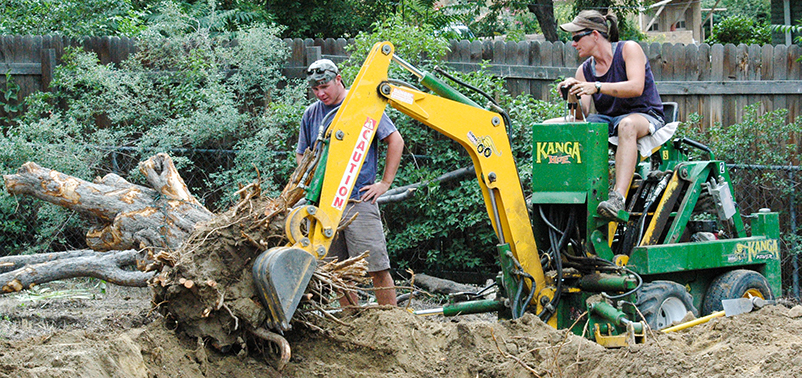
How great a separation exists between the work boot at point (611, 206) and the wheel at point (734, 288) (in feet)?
3.76

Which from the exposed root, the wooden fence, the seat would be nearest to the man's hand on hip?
the exposed root

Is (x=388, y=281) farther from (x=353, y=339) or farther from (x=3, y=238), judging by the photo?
(x=3, y=238)

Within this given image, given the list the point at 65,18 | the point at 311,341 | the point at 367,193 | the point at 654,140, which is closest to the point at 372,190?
the point at 367,193

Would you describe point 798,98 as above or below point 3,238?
above

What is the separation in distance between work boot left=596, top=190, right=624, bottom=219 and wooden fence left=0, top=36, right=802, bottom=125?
A: 409cm

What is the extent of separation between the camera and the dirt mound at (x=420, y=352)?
3453mm

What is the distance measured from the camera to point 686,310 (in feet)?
16.9

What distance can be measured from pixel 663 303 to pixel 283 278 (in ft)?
8.70

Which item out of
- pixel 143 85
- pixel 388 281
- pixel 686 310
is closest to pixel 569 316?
pixel 686 310

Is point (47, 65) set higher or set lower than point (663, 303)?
higher

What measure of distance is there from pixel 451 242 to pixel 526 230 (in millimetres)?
2887

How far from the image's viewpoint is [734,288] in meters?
5.32

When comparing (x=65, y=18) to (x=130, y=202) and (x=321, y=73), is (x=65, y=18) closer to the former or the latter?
(x=130, y=202)

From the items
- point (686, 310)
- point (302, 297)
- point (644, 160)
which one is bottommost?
point (686, 310)
